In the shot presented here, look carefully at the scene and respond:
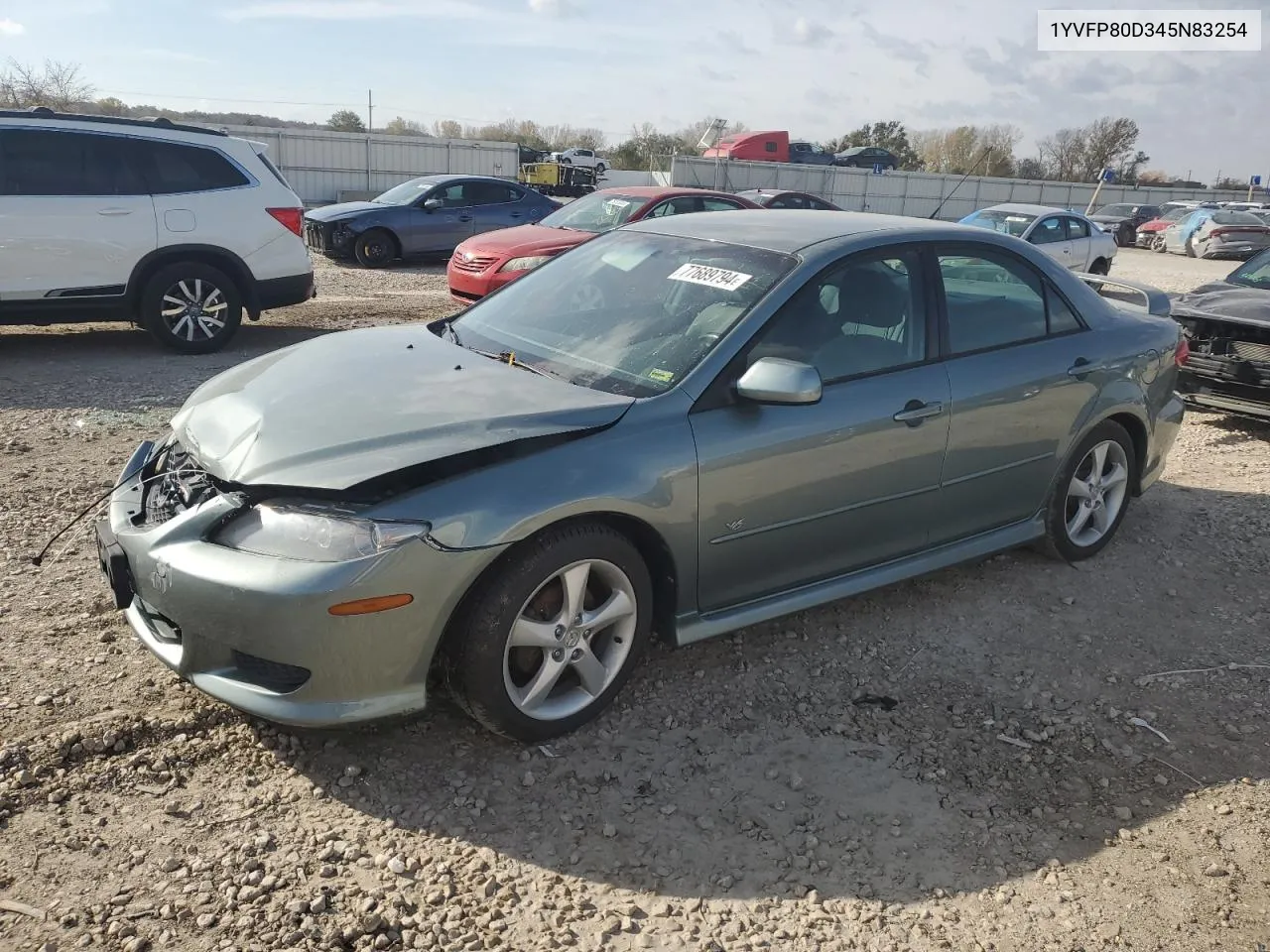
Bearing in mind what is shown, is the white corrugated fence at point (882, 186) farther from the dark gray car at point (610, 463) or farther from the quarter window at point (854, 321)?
the quarter window at point (854, 321)

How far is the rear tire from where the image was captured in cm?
1538

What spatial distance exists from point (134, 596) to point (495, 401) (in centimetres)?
132

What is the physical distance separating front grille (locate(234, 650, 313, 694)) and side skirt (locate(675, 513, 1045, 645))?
126 cm

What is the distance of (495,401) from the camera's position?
10.6 feet

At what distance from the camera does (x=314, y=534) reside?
278cm

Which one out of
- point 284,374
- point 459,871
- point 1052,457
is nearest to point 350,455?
point 284,374

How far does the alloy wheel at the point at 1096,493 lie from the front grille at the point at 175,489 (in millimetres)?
3771

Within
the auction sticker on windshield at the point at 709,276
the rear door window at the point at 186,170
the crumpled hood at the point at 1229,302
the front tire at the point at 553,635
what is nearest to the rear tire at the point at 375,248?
the rear door window at the point at 186,170

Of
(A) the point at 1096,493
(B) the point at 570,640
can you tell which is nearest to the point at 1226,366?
(A) the point at 1096,493

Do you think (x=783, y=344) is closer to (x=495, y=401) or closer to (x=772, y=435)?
(x=772, y=435)

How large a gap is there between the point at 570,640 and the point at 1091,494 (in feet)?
9.90

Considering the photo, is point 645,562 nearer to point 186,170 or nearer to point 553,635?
point 553,635

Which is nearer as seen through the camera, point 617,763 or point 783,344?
point 617,763

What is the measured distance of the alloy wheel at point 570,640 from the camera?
3.08 metres
